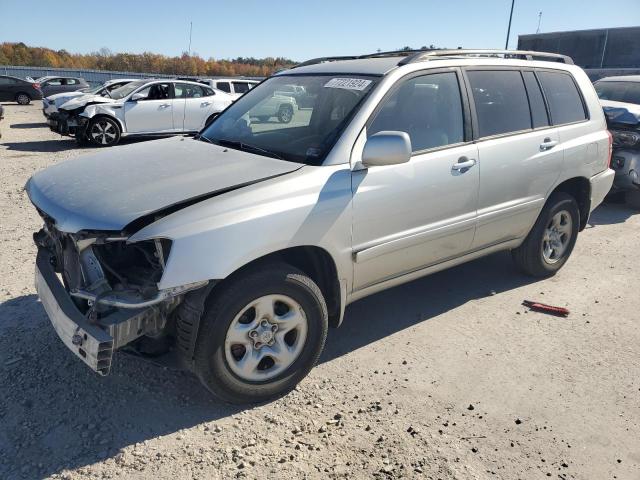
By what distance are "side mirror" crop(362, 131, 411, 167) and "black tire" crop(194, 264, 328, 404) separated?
0.80 metres

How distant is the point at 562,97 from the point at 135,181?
150 inches

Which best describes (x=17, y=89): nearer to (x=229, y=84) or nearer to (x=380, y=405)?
(x=229, y=84)

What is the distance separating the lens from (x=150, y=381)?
→ 3.23 meters

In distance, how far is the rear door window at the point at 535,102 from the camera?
4.45 metres

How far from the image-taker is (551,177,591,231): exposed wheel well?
16.0ft

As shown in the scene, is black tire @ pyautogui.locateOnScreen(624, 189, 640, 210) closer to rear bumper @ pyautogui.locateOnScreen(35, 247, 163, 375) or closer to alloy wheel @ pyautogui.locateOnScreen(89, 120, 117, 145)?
rear bumper @ pyautogui.locateOnScreen(35, 247, 163, 375)

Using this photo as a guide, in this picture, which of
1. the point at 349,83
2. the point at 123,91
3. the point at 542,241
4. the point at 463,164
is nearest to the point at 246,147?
the point at 349,83

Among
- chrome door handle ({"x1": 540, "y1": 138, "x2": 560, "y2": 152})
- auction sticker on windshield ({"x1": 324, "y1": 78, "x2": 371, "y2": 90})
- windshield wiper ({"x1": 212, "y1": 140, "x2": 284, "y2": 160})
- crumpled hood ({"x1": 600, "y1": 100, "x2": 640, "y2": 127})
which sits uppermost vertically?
auction sticker on windshield ({"x1": 324, "y1": 78, "x2": 371, "y2": 90})

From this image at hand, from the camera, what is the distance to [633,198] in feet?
27.1

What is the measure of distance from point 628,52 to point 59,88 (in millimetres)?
35306

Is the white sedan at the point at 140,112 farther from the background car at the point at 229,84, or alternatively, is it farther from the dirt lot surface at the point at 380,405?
the dirt lot surface at the point at 380,405

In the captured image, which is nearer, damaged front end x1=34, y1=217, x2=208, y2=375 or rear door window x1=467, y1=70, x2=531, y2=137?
damaged front end x1=34, y1=217, x2=208, y2=375

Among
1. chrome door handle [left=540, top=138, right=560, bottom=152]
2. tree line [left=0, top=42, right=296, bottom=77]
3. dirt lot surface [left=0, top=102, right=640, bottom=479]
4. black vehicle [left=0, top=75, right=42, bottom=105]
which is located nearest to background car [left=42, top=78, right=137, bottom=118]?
dirt lot surface [left=0, top=102, right=640, bottom=479]

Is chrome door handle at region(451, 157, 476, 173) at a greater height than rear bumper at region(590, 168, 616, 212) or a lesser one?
greater
